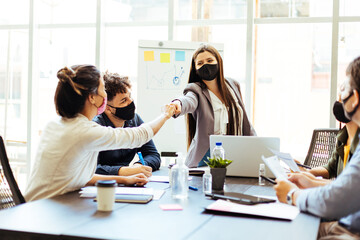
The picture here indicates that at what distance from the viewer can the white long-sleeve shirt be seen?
1.87m

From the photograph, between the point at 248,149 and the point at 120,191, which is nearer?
the point at 120,191

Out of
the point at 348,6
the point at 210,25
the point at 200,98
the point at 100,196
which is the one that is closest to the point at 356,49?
the point at 348,6

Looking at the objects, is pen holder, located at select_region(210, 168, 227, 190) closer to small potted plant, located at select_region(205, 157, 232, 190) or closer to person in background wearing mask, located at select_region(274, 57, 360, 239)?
small potted plant, located at select_region(205, 157, 232, 190)

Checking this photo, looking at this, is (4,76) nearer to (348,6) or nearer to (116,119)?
(116,119)

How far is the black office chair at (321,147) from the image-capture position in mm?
3027

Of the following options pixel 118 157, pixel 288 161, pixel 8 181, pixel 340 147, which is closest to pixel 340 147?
pixel 340 147

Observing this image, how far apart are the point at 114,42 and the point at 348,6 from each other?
276cm

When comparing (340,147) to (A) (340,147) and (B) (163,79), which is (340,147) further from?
(B) (163,79)

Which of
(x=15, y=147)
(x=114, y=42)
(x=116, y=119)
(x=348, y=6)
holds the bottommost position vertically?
(x=15, y=147)

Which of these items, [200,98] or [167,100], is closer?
[200,98]

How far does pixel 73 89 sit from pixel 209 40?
11.0ft

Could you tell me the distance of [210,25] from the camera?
5117mm

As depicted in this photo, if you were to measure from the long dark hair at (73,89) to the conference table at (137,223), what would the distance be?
434 mm

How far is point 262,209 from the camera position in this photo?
162 cm
